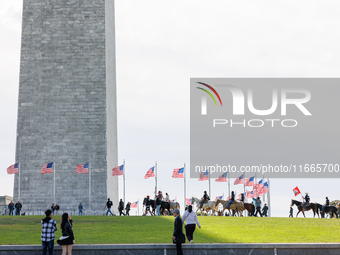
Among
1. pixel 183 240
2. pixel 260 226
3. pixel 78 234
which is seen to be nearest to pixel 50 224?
pixel 183 240

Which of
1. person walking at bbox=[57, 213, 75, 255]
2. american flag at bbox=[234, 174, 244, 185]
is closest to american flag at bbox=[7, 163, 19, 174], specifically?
american flag at bbox=[234, 174, 244, 185]

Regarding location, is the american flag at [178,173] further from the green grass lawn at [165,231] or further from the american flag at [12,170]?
the green grass lawn at [165,231]

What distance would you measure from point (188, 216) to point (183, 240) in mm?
1947

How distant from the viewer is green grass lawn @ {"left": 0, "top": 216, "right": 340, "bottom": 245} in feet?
70.2

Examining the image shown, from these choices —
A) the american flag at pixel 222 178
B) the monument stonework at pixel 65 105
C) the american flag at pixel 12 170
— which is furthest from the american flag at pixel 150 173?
the american flag at pixel 12 170

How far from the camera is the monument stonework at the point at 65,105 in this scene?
49256mm

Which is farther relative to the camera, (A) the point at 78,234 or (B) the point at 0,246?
(A) the point at 78,234

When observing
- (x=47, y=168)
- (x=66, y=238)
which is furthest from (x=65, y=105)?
(x=66, y=238)

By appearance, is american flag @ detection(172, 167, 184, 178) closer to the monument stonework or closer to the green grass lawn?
the monument stonework

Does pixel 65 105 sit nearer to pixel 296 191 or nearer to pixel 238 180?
pixel 238 180

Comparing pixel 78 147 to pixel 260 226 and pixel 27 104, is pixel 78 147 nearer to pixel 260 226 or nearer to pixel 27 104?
pixel 27 104

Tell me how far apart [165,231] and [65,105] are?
28.2 metres

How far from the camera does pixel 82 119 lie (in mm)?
50344

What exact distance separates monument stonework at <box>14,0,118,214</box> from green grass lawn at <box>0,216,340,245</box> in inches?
715
